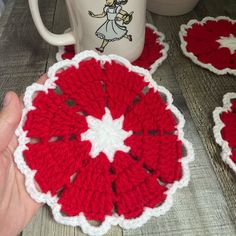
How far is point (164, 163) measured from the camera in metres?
0.41

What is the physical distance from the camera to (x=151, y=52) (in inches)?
21.6

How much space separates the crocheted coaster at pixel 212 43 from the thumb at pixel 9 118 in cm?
29

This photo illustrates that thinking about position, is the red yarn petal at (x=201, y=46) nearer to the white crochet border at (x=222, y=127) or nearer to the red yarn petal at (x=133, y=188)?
the white crochet border at (x=222, y=127)

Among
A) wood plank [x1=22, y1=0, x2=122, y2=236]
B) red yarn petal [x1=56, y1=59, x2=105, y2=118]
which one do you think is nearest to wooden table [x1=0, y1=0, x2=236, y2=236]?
wood plank [x1=22, y1=0, x2=122, y2=236]

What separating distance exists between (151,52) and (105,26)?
117 mm

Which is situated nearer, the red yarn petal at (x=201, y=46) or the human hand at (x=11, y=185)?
the human hand at (x=11, y=185)

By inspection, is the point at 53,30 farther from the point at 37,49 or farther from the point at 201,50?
the point at 201,50

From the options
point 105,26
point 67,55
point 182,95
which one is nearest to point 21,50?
point 67,55

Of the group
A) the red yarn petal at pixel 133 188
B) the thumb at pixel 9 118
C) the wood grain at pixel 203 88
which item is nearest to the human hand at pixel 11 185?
the thumb at pixel 9 118

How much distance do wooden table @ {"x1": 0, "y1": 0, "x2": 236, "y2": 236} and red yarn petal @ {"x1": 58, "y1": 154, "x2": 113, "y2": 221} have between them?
2 centimetres

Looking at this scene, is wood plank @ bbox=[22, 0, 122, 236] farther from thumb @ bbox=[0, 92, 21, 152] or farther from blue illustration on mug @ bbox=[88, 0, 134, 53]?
blue illustration on mug @ bbox=[88, 0, 134, 53]

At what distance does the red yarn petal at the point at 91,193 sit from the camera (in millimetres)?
370

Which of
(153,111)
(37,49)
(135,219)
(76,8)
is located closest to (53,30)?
(37,49)

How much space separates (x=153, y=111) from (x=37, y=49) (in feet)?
0.84
